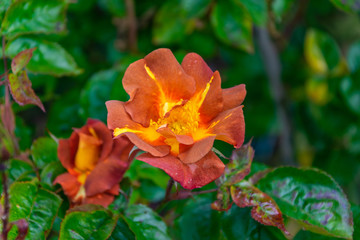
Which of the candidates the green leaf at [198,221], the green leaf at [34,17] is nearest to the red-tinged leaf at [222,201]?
the green leaf at [198,221]

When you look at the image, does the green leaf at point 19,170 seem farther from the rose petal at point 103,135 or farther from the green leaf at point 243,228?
the green leaf at point 243,228

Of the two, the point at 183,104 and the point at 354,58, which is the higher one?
the point at 183,104

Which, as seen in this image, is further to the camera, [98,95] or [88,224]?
[98,95]

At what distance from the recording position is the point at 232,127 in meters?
0.66

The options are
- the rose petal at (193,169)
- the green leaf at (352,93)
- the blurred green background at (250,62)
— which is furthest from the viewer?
the green leaf at (352,93)

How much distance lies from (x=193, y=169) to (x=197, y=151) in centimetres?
3

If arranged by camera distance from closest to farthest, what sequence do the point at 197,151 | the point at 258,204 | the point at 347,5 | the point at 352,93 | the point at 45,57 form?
1. the point at 197,151
2. the point at 258,204
3. the point at 45,57
4. the point at 347,5
5. the point at 352,93

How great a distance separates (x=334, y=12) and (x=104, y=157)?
1.60 meters

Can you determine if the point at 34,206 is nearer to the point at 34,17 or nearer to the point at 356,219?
the point at 34,17

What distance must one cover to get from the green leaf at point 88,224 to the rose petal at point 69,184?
5 cm

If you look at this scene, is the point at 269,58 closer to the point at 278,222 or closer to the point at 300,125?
the point at 300,125

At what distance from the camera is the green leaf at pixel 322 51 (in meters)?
1.60

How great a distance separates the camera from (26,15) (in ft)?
3.04

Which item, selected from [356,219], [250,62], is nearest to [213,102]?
[356,219]
